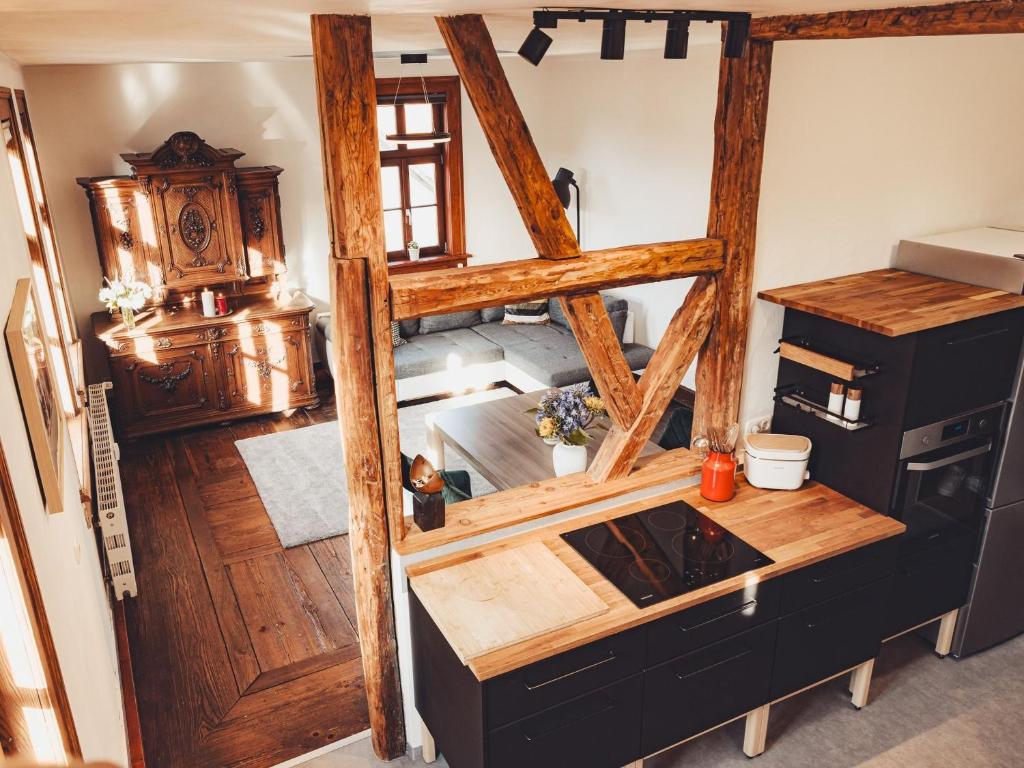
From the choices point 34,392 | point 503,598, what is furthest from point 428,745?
point 34,392

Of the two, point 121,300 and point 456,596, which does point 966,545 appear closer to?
point 456,596

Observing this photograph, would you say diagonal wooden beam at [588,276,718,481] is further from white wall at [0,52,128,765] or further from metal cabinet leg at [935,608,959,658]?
white wall at [0,52,128,765]

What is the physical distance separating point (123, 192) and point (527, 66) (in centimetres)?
380

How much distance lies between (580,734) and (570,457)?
4.96ft

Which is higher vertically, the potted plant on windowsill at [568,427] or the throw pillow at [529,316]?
the potted plant on windowsill at [568,427]

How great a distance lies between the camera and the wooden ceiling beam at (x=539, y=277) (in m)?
2.79

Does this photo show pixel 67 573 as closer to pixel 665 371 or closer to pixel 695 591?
pixel 695 591

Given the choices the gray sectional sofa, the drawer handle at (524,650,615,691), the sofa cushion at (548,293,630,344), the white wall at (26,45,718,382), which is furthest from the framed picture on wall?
the sofa cushion at (548,293,630,344)

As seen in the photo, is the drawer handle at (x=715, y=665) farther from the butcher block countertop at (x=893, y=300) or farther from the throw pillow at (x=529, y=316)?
the throw pillow at (x=529, y=316)

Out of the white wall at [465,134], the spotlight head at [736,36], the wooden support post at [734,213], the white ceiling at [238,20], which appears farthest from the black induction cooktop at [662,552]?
the white wall at [465,134]

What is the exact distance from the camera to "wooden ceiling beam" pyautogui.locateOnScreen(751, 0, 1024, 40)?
235cm

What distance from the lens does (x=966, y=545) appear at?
3.75m

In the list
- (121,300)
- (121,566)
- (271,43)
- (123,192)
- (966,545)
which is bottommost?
(121,566)

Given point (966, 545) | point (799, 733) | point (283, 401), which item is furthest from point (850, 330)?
point (283, 401)
